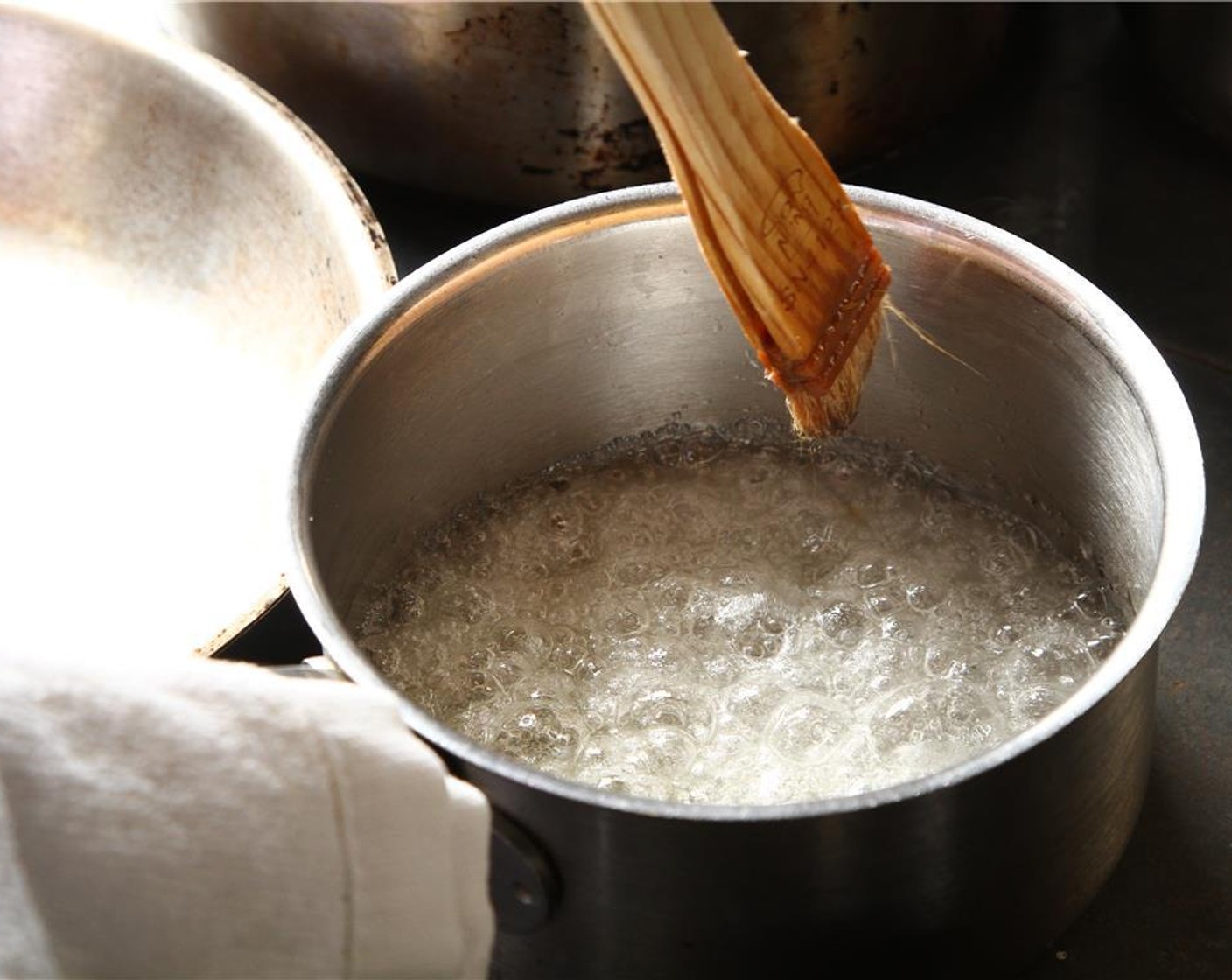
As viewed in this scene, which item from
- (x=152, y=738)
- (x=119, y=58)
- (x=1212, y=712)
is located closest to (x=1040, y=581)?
(x=1212, y=712)

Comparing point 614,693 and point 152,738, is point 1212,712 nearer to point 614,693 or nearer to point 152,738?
point 614,693

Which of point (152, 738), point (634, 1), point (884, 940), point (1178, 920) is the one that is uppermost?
point (634, 1)

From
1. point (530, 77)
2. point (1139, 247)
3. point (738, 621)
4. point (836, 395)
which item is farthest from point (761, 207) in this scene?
point (1139, 247)

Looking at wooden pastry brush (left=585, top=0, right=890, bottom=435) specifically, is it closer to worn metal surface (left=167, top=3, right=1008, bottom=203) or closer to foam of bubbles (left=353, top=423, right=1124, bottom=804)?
foam of bubbles (left=353, top=423, right=1124, bottom=804)

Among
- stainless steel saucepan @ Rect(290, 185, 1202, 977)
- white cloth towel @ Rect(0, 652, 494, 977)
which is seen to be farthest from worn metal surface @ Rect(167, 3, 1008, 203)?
white cloth towel @ Rect(0, 652, 494, 977)

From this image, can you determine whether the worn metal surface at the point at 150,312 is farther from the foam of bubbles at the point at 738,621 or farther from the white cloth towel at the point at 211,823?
the white cloth towel at the point at 211,823

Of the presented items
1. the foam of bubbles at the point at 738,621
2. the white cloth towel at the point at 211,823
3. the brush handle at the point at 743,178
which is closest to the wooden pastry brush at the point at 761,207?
the brush handle at the point at 743,178
